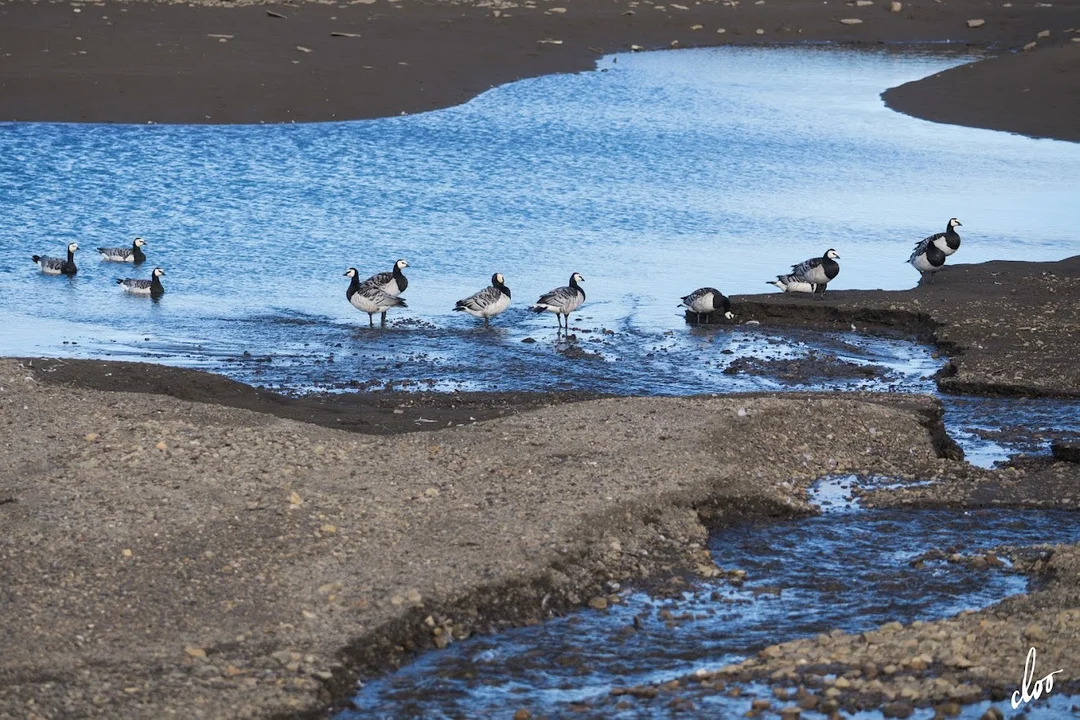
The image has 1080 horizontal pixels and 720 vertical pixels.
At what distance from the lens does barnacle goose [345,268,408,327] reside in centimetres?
1714

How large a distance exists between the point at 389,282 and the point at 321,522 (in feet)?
28.6

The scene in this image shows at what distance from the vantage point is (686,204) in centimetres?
2464

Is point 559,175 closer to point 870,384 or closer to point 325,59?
point 325,59

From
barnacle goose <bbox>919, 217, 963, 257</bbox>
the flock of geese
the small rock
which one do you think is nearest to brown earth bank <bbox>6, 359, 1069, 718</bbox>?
the small rock

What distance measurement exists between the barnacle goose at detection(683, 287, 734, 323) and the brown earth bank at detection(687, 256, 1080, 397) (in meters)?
0.22

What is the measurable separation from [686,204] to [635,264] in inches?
171

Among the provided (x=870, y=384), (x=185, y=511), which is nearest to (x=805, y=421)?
(x=870, y=384)

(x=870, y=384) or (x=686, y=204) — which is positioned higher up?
(x=686, y=204)

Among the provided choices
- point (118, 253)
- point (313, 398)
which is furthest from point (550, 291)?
point (118, 253)

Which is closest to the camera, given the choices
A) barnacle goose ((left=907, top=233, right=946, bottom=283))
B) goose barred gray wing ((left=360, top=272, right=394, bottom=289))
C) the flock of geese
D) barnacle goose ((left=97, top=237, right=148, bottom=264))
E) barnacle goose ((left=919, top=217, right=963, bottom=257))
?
the flock of geese
